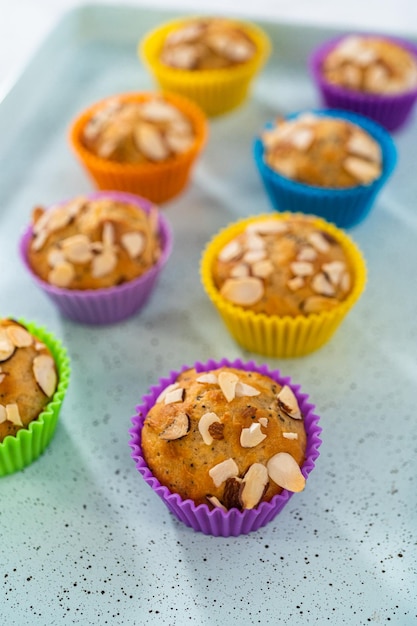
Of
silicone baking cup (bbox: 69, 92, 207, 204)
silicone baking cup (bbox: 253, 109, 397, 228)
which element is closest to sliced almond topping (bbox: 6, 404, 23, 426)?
silicone baking cup (bbox: 69, 92, 207, 204)

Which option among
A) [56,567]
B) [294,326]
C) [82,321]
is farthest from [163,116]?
[56,567]

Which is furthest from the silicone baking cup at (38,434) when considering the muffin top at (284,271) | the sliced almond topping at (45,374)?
the muffin top at (284,271)

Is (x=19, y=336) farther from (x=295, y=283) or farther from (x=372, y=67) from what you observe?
(x=372, y=67)

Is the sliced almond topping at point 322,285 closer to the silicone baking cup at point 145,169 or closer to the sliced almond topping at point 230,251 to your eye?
the sliced almond topping at point 230,251

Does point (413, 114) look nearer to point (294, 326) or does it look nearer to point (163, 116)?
point (163, 116)

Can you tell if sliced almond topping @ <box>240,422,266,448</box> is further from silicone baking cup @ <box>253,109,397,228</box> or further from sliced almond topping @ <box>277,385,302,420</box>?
silicone baking cup @ <box>253,109,397,228</box>

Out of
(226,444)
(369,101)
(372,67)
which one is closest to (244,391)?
(226,444)

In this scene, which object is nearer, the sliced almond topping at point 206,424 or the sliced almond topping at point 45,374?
the sliced almond topping at point 206,424

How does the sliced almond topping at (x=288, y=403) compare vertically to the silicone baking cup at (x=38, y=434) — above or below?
below
